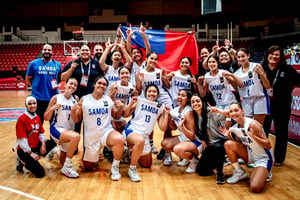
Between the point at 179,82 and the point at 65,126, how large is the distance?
182cm

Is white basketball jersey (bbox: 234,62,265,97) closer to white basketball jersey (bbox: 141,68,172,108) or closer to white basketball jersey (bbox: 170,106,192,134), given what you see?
white basketball jersey (bbox: 170,106,192,134)

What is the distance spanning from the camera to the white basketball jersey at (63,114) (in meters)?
4.04

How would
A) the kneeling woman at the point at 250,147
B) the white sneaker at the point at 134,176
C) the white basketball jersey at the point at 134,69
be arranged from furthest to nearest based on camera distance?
the white basketball jersey at the point at 134,69
the white sneaker at the point at 134,176
the kneeling woman at the point at 250,147

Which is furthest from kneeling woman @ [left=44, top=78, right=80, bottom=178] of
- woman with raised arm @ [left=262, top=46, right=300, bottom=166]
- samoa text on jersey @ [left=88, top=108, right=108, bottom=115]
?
woman with raised arm @ [left=262, top=46, right=300, bottom=166]

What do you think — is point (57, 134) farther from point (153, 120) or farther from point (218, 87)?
point (218, 87)

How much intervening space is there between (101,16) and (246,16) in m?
10.5

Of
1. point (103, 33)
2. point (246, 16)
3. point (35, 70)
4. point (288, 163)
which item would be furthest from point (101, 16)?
point (288, 163)

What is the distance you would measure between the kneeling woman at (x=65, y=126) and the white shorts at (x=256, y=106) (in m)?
2.37

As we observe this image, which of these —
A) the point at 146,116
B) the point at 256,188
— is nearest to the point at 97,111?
the point at 146,116

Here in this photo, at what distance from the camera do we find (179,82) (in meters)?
4.64

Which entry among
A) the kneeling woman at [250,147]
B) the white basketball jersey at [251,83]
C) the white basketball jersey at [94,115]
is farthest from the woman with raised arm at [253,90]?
the white basketball jersey at [94,115]

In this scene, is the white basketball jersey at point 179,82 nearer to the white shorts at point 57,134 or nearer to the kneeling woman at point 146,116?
the kneeling woman at point 146,116

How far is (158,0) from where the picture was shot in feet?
72.7

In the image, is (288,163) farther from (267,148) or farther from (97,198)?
(97,198)
